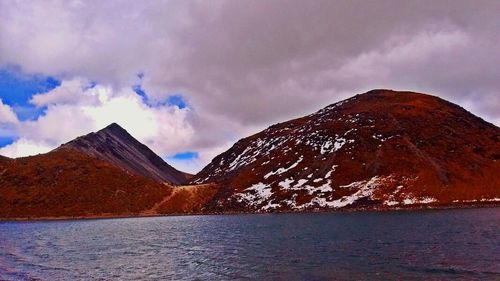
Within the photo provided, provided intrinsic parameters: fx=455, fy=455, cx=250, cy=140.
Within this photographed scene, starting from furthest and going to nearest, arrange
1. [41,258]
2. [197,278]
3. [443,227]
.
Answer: [443,227], [41,258], [197,278]

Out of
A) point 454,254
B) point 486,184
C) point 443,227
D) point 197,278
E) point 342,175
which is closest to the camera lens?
point 197,278

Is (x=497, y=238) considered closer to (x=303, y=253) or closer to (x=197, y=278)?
(x=303, y=253)

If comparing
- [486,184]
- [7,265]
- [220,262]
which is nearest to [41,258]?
[7,265]

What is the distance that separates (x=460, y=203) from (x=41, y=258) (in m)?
129

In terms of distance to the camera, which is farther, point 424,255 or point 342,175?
point 342,175

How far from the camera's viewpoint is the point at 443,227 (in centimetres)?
8225

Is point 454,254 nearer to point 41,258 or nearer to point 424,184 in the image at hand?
point 41,258

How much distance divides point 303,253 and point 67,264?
3109cm

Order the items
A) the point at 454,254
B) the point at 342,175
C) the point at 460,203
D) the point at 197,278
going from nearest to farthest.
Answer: the point at 197,278 → the point at 454,254 → the point at 460,203 → the point at 342,175

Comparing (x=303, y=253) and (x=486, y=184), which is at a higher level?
(x=486, y=184)

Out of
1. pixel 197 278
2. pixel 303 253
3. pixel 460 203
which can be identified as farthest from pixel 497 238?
pixel 460 203

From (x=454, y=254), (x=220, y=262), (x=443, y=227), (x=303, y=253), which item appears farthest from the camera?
(x=443, y=227)

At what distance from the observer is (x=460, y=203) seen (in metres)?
149

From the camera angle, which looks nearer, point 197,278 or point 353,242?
point 197,278
